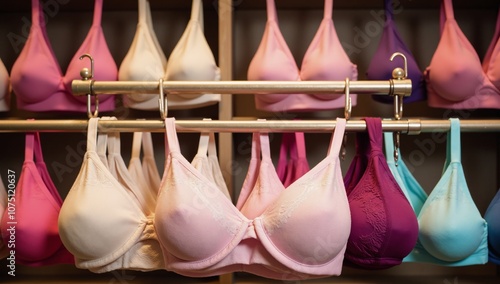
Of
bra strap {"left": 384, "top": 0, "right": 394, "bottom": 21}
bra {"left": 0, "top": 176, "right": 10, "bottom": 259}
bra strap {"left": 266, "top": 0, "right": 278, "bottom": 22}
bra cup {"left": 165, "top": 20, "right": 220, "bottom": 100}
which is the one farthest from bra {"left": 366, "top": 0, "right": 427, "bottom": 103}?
bra {"left": 0, "top": 176, "right": 10, "bottom": 259}

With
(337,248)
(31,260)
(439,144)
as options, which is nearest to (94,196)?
(31,260)

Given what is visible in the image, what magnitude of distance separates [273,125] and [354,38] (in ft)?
2.58

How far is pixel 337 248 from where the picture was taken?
41.6 inches

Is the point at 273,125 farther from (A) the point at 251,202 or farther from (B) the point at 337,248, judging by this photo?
(B) the point at 337,248

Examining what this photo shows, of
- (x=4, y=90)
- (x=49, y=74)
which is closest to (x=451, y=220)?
(x=49, y=74)

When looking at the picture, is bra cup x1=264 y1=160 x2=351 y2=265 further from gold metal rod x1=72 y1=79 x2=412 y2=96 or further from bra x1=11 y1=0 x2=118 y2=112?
bra x1=11 y1=0 x2=118 y2=112

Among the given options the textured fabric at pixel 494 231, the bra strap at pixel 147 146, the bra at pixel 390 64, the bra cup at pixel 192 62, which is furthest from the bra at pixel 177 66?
the textured fabric at pixel 494 231

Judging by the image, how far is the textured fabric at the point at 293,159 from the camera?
1327 mm

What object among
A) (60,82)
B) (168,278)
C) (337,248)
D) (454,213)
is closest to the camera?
(337,248)

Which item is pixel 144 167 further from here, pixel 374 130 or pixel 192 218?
pixel 374 130

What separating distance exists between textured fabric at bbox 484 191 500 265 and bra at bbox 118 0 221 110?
0.80 meters

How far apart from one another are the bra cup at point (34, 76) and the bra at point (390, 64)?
0.97 m

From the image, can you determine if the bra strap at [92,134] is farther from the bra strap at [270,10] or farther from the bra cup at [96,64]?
the bra strap at [270,10]

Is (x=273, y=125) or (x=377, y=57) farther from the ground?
(x=377, y=57)
